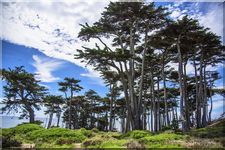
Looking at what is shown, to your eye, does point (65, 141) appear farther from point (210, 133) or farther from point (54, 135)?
point (210, 133)

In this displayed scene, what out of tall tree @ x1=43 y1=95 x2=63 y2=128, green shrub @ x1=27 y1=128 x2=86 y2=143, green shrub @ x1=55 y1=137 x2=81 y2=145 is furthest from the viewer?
tall tree @ x1=43 y1=95 x2=63 y2=128

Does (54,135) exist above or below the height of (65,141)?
above

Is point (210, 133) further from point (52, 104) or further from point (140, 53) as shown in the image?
point (52, 104)

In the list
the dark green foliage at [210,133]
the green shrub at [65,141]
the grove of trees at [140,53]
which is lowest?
the dark green foliage at [210,133]

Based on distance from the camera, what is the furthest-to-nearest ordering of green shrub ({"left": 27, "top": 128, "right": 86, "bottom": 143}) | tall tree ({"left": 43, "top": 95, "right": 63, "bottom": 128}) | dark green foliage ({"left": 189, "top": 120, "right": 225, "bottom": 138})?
1. tall tree ({"left": 43, "top": 95, "right": 63, "bottom": 128})
2. dark green foliage ({"left": 189, "top": 120, "right": 225, "bottom": 138})
3. green shrub ({"left": 27, "top": 128, "right": 86, "bottom": 143})

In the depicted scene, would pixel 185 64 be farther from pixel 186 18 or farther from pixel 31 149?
pixel 31 149

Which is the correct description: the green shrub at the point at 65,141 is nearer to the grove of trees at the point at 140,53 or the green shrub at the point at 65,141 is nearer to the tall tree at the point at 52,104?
the grove of trees at the point at 140,53

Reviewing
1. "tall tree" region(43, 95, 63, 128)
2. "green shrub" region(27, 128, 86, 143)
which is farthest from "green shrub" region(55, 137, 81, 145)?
"tall tree" region(43, 95, 63, 128)

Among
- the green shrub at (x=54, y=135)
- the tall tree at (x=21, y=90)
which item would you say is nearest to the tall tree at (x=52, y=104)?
the tall tree at (x=21, y=90)

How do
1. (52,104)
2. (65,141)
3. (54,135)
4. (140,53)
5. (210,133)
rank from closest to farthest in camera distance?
(65,141), (54,135), (210,133), (140,53), (52,104)

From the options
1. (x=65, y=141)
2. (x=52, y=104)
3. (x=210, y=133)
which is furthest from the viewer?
(x=52, y=104)

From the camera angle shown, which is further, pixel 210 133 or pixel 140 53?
pixel 140 53

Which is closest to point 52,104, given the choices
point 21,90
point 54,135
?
point 21,90

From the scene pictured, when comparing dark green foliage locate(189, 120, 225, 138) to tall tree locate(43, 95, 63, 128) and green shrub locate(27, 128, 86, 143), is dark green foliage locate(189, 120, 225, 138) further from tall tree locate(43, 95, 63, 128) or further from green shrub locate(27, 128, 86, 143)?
tall tree locate(43, 95, 63, 128)
